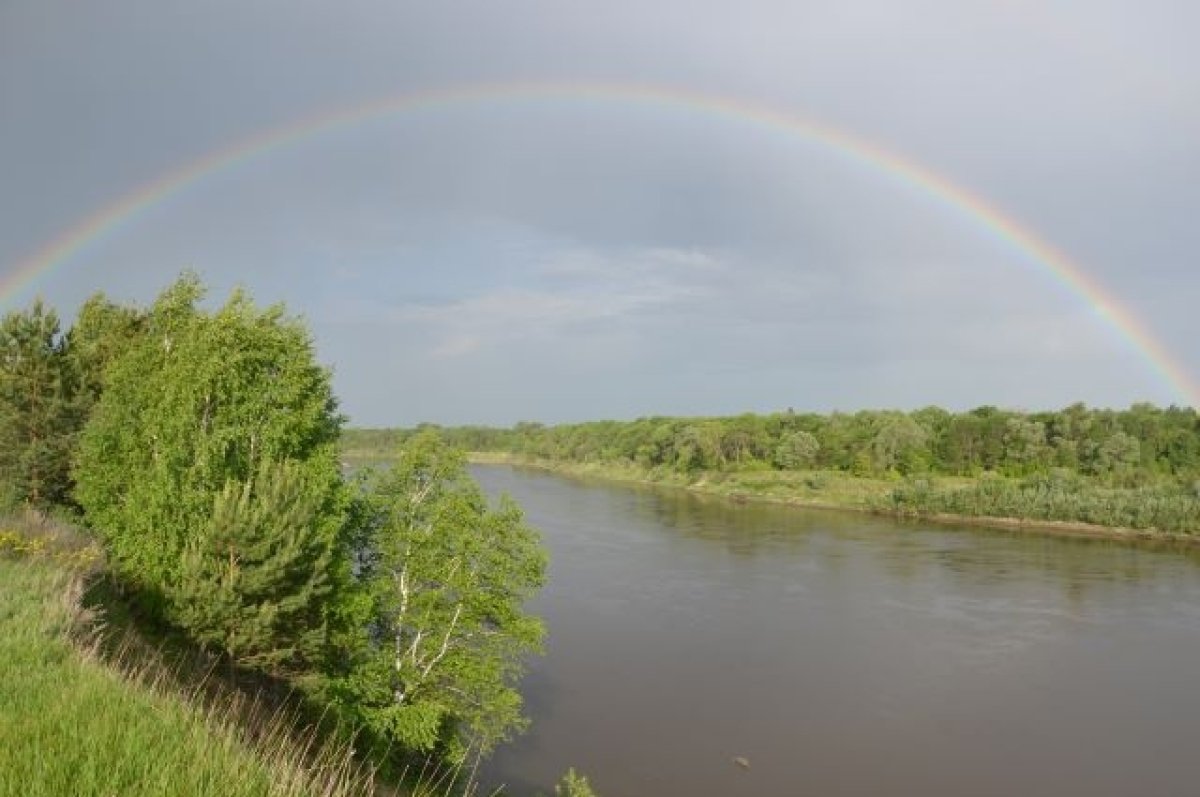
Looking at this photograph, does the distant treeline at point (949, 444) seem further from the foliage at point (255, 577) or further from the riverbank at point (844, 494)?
the foliage at point (255, 577)

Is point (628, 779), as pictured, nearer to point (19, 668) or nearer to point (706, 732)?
point (706, 732)

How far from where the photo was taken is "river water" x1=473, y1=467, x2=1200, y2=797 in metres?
23.0

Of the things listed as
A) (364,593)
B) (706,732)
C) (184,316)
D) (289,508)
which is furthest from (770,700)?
(184,316)

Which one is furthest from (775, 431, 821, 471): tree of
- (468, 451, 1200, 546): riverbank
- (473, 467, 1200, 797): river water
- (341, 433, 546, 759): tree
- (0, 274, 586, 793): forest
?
(341, 433, 546, 759): tree

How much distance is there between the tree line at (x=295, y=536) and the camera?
51.4ft

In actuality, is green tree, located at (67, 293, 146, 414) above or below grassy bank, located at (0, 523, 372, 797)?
above

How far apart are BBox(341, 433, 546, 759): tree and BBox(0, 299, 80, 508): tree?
1084 centimetres

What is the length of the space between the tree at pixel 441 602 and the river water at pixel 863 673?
3777mm

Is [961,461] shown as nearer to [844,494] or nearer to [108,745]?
[844,494]

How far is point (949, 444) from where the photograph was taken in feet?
304

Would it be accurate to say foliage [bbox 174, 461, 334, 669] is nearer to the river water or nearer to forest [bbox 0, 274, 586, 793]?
forest [bbox 0, 274, 586, 793]

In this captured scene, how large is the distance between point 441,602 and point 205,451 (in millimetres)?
6377

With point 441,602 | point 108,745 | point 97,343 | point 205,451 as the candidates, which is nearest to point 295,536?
point 205,451

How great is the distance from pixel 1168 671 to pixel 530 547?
27.5 metres
